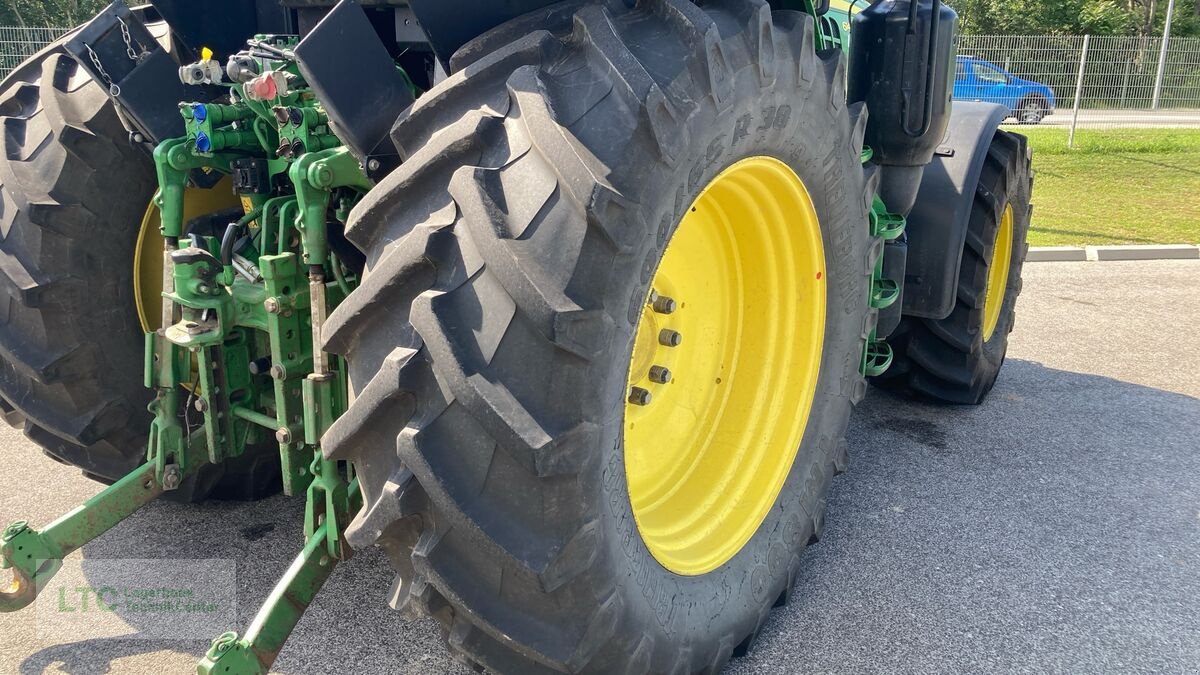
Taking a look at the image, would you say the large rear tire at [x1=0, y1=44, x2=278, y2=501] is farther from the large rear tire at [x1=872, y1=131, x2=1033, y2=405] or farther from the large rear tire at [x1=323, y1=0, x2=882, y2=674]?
the large rear tire at [x1=872, y1=131, x2=1033, y2=405]

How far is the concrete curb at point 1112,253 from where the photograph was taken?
815cm

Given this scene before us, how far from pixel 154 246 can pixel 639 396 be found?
164 centimetres

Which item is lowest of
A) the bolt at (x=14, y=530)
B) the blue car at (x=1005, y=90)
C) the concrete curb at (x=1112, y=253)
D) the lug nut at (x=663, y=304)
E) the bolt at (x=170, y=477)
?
the blue car at (x=1005, y=90)

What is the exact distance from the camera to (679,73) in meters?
1.97

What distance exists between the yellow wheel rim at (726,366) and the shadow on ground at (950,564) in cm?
41

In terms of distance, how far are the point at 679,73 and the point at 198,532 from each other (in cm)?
231

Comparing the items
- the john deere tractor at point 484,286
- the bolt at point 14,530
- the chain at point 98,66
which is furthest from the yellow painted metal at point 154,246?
the bolt at point 14,530

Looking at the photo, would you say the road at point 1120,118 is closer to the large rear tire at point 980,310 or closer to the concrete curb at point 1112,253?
the concrete curb at point 1112,253

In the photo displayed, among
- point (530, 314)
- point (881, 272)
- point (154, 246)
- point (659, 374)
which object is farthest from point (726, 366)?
point (154, 246)

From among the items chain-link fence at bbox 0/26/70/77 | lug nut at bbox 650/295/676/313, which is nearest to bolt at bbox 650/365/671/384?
lug nut at bbox 650/295/676/313

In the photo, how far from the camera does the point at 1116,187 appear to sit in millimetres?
12195

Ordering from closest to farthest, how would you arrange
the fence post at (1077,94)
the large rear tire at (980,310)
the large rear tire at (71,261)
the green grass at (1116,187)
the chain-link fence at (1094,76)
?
the large rear tire at (71,261), the large rear tire at (980,310), the green grass at (1116,187), the fence post at (1077,94), the chain-link fence at (1094,76)

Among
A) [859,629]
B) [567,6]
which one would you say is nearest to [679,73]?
[567,6]

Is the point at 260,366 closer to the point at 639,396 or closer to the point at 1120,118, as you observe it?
the point at 639,396
